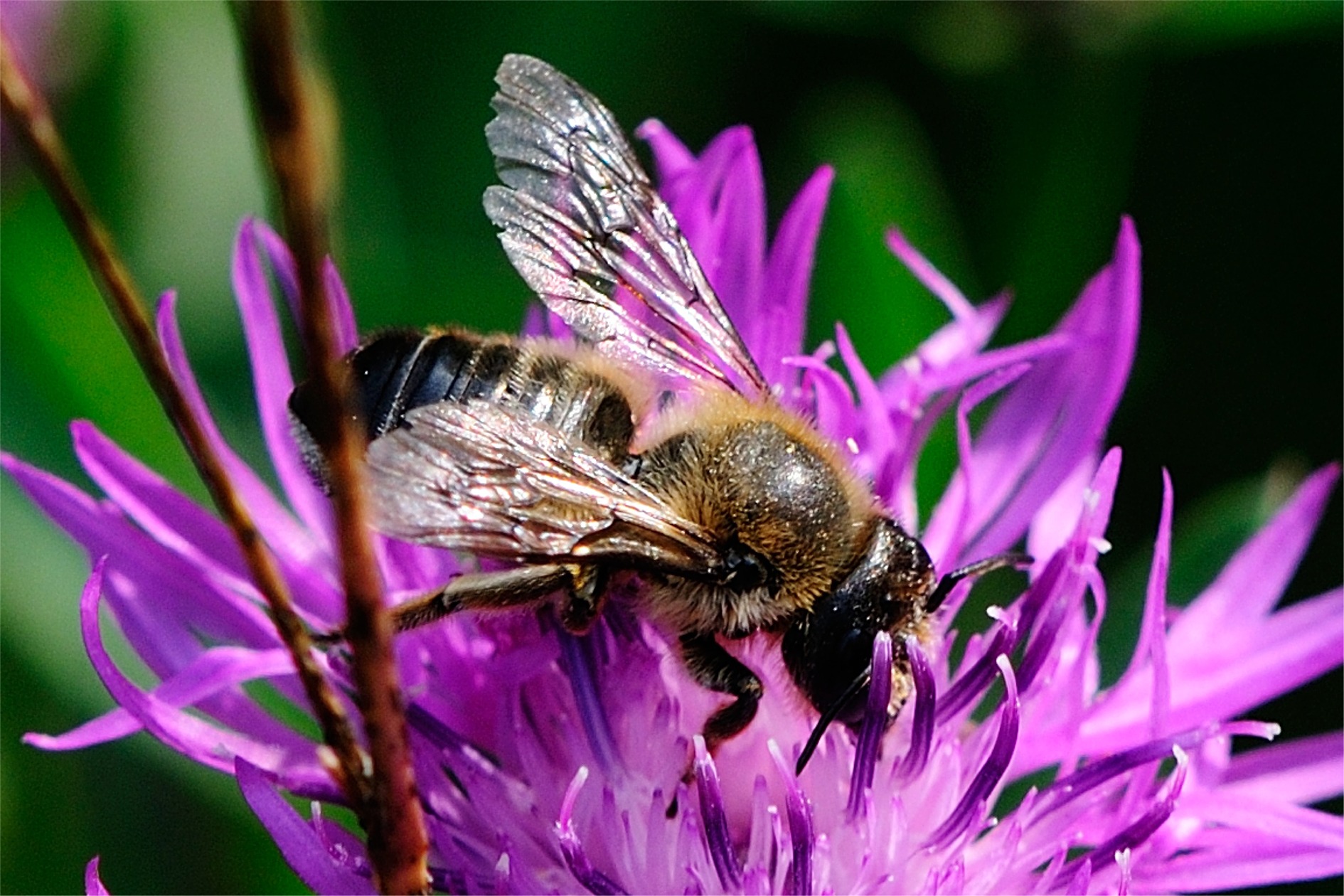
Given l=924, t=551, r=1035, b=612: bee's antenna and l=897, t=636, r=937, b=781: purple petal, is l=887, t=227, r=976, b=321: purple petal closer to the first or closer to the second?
l=924, t=551, r=1035, b=612: bee's antenna

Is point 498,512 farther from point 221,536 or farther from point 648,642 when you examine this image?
point 221,536

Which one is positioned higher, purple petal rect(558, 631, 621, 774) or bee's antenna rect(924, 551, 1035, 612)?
bee's antenna rect(924, 551, 1035, 612)

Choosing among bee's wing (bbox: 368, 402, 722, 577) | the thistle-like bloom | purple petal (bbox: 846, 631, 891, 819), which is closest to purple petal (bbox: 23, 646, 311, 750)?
the thistle-like bloom

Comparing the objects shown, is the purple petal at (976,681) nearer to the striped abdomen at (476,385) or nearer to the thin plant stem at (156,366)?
the striped abdomen at (476,385)

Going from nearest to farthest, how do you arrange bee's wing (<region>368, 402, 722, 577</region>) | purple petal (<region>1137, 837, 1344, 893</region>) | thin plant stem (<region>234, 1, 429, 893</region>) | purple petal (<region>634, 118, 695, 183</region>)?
thin plant stem (<region>234, 1, 429, 893</region>) < bee's wing (<region>368, 402, 722, 577</region>) < purple petal (<region>1137, 837, 1344, 893</region>) < purple petal (<region>634, 118, 695, 183</region>)

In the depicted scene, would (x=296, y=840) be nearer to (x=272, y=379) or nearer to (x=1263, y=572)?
(x=272, y=379)

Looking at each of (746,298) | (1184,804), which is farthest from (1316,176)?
(1184,804)

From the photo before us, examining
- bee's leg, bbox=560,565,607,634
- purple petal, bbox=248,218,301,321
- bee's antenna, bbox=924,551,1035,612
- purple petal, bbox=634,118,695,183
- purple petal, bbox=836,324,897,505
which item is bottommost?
bee's leg, bbox=560,565,607,634

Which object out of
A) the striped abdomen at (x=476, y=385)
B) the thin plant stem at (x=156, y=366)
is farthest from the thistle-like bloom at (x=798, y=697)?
the thin plant stem at (x=156, y=366)
